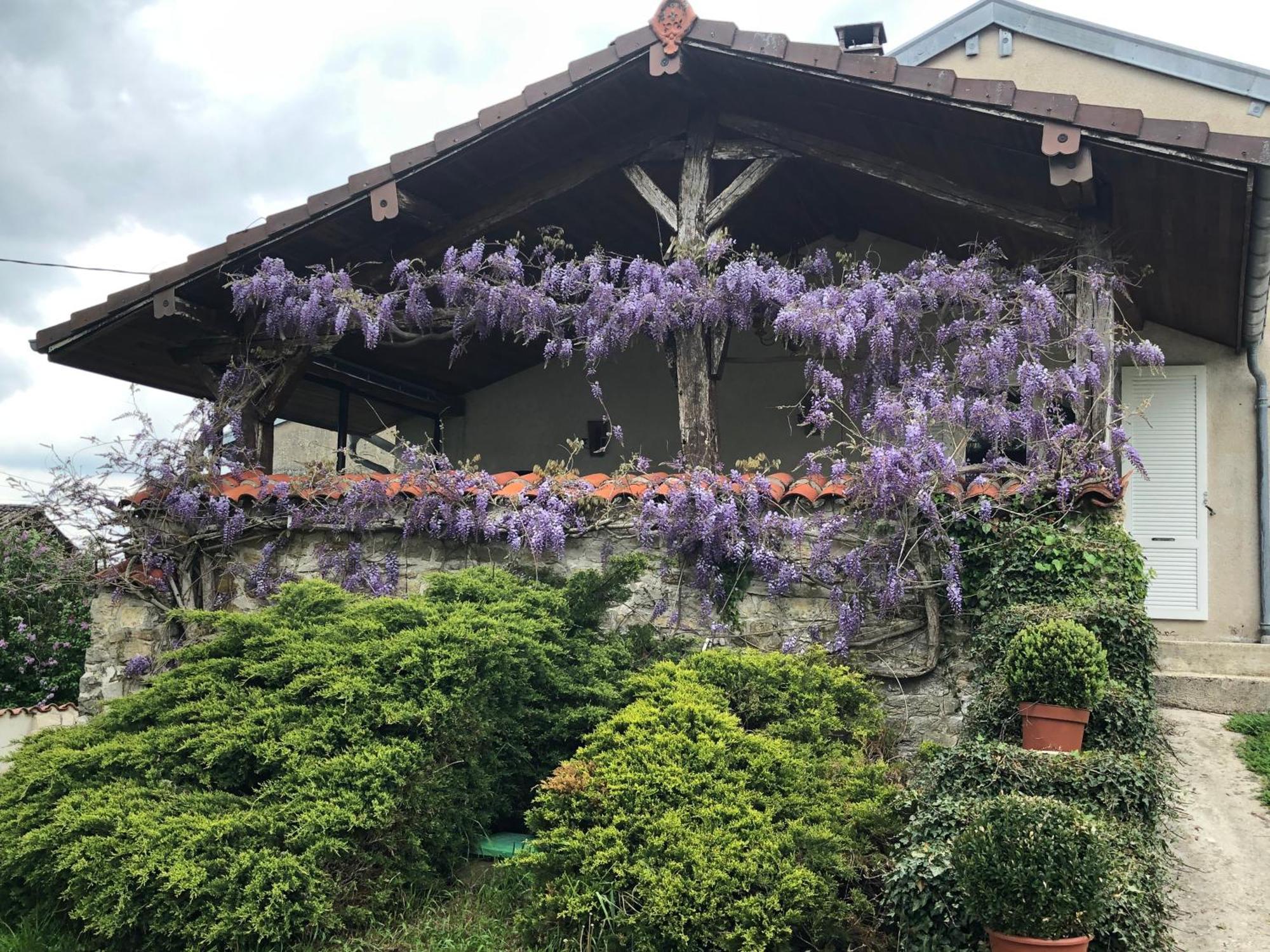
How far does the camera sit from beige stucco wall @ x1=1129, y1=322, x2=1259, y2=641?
7391 millimetres

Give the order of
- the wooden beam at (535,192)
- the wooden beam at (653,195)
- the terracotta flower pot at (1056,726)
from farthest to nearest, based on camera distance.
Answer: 1. the wooden beam at (535,192)
2. the wooden beam at (653,195)
3. the terracotta flower pot at (1056,726)

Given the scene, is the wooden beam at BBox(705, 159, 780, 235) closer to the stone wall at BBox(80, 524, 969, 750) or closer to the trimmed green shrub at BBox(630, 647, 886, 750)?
the stone wall at BBox(80, 524, 969, 750)

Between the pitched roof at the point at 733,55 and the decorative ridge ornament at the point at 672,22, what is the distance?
0.15 ft

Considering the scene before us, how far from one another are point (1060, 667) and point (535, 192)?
4595 mm

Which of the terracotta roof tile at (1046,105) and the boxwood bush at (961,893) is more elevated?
the terracotta roof tile at (1046,105)

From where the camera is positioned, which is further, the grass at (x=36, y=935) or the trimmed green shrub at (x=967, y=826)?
the grass at (x=36, y=935)

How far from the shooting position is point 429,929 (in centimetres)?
374

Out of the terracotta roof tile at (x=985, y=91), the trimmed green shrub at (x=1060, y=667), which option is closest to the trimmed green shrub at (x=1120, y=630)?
the trimmed green shrub at (x=1060, y=667)

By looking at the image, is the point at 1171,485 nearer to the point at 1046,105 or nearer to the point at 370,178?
the point at 1046,105

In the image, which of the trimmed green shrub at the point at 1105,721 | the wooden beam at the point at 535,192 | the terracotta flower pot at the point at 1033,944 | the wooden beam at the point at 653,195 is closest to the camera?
the terracotta flower pot at the point at 1033,944

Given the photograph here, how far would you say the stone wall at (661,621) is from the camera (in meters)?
5.19

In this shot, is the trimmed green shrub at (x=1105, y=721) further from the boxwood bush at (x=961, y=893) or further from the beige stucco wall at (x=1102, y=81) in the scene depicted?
the beige stucco wall at (x=1102, y=81)

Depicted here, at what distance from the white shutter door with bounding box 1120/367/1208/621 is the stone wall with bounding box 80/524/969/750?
325 cm

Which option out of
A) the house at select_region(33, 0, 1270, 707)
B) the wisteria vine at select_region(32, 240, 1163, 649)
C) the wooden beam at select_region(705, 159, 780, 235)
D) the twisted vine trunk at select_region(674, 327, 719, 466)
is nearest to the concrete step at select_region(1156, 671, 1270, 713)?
the house at select_region(33, 0, 1270, 707)
